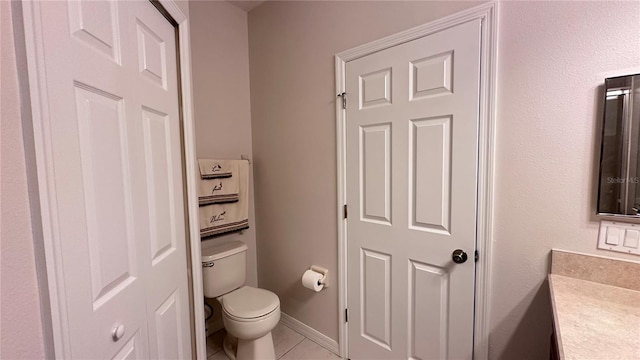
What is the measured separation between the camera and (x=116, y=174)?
813 mm

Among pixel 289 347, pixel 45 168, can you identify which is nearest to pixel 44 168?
pixel 45 168

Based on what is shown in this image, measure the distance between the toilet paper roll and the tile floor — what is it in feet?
1.54

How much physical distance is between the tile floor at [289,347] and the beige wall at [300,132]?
13 centimetres

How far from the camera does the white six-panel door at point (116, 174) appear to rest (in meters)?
0.63

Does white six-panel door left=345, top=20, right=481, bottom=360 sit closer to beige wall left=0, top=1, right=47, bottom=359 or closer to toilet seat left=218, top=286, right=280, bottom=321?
toilet seat left=218, top=286, right=280, bottom=321

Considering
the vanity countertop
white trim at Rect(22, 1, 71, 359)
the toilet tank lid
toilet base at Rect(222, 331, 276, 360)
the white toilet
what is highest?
white trim at Rect(22, 1, 71, 359)

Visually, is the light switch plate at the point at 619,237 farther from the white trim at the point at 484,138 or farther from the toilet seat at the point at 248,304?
the toilet seat at the point at 248,304

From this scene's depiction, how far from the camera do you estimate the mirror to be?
0.94 metres

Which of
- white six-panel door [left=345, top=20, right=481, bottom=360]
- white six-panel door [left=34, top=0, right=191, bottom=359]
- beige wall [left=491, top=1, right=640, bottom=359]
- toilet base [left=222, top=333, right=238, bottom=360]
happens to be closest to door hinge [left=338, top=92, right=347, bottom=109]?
white six-panel door [left=345, top=20, right=481, bottom=360]

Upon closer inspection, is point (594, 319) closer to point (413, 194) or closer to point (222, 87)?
point (413, 194)

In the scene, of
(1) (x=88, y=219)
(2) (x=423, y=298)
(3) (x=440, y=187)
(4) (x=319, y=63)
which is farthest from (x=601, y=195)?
(1) (x=88, y=219)

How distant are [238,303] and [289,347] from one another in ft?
1.87

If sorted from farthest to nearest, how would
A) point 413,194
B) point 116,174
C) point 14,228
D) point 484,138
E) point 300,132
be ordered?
point 300,132 < point 413,194 < point 484,138 < point 116,174 < point 14,228

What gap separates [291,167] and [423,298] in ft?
4.05
